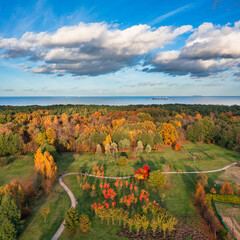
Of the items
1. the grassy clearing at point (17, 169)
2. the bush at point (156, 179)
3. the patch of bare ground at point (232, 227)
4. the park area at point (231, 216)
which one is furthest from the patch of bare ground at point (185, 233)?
the grassy clearing at point (17, 169)

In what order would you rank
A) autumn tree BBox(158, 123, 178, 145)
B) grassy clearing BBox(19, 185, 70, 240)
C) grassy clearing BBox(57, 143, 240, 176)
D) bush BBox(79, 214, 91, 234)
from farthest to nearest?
autumn tree BBox(158, 123, 178, 145) < grassy clearing BBox(57, 143, 240, 176) < grassy clearing BBox(19, 185, 70, 240) < bush BBox(79, 214, 91, 234)

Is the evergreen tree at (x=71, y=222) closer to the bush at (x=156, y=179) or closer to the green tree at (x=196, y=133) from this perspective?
the bush at (x=156, y=179)

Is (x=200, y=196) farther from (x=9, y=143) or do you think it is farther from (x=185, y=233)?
(x=9, y=143)

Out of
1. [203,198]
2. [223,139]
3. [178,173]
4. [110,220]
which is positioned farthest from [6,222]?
[223,139]

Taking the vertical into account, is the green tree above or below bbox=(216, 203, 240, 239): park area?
above

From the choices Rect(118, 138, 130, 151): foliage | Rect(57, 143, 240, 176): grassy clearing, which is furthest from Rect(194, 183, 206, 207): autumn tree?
Rect(118, 138, 130, 151): foliage

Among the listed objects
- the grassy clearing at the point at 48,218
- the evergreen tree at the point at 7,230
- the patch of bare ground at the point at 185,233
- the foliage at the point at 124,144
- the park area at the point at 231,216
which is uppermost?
the foliage at the point at 124,144

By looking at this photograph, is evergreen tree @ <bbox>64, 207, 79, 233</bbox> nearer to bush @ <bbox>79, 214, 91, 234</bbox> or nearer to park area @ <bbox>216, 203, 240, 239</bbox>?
bush @ <bbox>79, 214, 91, 234</bbox>
